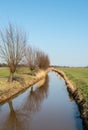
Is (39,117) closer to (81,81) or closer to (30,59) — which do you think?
(81,81)

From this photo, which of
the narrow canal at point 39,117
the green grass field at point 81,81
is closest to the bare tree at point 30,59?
the green grass field at point 81,81

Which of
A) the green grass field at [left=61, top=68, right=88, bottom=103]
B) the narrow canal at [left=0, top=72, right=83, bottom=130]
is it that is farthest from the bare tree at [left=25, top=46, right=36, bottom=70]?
the narrow canal at [left=0, top=72, right=83, bottom=130]

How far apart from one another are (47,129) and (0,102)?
9154 mm

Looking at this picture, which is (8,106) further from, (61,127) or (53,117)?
(61,127)

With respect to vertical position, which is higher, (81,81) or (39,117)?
(81,81)

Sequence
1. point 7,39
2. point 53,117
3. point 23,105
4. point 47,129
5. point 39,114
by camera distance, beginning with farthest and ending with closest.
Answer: point 7,39, point 23,105, point 39,114, point 53,117, point 47,129

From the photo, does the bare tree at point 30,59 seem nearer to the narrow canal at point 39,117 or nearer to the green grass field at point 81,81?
the green grass field at point 81,81

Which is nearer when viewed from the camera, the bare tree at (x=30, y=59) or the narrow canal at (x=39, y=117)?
the narrow canal at (x=39, y=117)

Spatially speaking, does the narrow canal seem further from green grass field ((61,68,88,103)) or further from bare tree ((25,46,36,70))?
bare tree ((25,46,36,70))

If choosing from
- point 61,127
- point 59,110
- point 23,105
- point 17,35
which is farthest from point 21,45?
point 61,127

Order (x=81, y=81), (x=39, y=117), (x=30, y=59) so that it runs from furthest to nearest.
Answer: (x=30, y=59) → (x=81, y=81) → (x=39, y=117)

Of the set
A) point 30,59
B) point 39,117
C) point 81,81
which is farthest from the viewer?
point 30,59

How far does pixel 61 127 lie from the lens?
15.2 meters

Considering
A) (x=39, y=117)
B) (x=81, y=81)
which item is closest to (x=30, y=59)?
(x=81, y=81)
